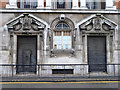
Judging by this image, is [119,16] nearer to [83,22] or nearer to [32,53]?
[83,22]

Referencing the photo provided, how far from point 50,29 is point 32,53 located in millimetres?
2727

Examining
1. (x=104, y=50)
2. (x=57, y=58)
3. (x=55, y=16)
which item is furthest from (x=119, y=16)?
(x=57, y=58)

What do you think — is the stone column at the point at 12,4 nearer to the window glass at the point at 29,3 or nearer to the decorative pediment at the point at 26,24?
the window glass at the point at 29,3

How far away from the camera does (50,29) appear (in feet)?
44.8

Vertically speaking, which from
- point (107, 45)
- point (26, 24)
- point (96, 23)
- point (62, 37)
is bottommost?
point (107, 45)

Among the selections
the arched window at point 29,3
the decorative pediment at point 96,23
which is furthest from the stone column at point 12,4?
the decorative pediment at point 96,23

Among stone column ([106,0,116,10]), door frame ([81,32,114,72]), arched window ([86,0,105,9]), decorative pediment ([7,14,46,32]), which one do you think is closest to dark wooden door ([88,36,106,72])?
door frame ([81,32,114,72])

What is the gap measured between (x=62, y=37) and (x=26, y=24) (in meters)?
3.41

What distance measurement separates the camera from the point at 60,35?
45.9ft

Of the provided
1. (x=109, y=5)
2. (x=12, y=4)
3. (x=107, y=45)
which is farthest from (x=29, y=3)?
(x=107, y=45)

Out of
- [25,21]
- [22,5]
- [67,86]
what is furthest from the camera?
[22,5]

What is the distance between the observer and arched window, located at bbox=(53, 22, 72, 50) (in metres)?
13.9

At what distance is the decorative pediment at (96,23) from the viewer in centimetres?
1373

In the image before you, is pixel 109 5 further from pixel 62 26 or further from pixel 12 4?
pixel 12 4
